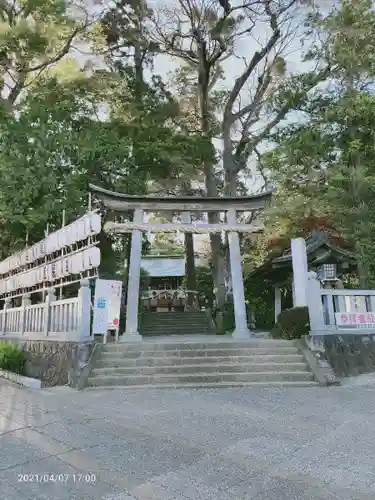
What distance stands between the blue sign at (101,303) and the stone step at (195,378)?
162cm

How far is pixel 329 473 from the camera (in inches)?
134

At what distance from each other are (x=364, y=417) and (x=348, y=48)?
1313 centimetres

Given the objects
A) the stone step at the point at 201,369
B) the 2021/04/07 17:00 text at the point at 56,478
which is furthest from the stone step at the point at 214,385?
the 2021/04/07 17:00 text at the point at 56,478

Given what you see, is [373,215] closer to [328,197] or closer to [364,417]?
[328,197]

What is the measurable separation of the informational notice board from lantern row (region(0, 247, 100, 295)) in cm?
52

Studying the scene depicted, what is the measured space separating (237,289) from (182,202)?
3014 mm

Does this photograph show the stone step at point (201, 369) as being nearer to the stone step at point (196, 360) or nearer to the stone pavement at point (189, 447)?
the stone step at point (196, 360)

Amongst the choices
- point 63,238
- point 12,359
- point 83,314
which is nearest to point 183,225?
point 63,238

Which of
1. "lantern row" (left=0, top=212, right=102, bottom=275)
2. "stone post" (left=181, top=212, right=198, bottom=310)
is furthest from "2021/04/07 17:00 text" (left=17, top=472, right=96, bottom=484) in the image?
"stone post" (left=181, top=212, right=198, bottom=310)

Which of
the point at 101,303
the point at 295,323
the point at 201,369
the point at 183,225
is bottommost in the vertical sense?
the point at 201,369

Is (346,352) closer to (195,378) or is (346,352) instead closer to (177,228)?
(195,378)

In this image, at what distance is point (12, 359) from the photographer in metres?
9.86

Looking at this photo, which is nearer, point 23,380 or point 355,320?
point 23,380

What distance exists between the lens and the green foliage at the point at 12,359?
978 cm
